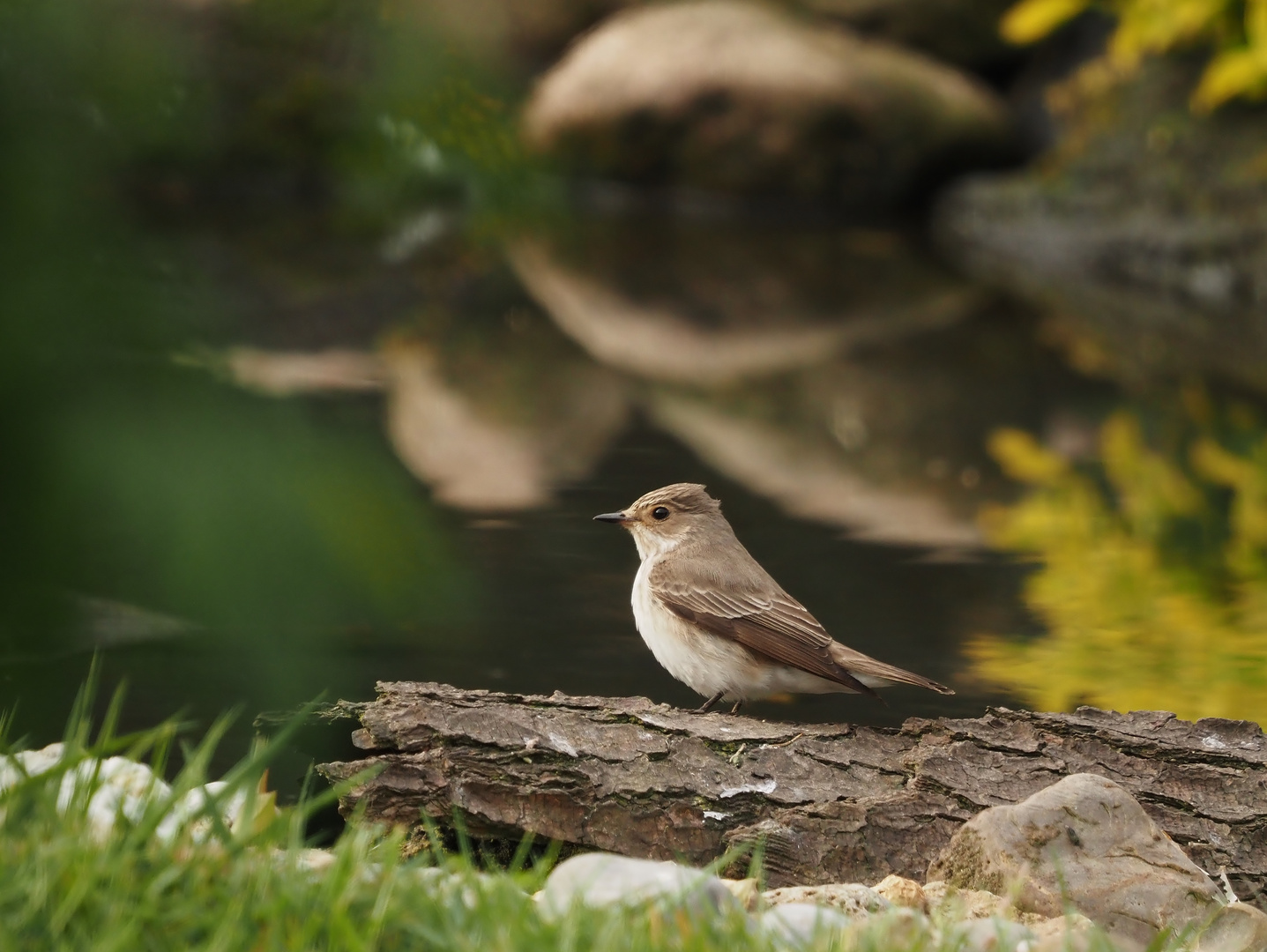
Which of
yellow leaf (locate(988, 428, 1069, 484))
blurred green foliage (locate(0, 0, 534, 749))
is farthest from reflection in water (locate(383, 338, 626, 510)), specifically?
yellow leaf (locate(988, 428, 1069, 484))

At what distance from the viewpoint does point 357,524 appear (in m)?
6.91

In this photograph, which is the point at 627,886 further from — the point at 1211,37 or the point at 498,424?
the point at 1211,37

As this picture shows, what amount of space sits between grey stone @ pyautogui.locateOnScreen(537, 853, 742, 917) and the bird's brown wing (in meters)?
0.98

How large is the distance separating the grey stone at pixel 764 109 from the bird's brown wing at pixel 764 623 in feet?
52.5

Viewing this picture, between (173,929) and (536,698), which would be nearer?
(173,929)

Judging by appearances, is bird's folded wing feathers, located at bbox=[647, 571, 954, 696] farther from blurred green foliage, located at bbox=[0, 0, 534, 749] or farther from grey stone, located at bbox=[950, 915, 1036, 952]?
blurred green foliage, located at bbox=[0, 0, 534, 749]

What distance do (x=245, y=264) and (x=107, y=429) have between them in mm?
6647

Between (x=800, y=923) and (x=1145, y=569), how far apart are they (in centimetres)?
400

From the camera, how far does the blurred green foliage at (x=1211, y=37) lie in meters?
13.4

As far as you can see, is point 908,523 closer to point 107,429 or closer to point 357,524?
point 357,524

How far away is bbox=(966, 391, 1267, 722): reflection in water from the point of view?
5.05 m

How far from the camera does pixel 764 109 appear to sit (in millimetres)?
19469

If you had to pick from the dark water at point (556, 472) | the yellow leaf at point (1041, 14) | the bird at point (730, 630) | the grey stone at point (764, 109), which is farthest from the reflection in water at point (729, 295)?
the bird at point (730, 630)

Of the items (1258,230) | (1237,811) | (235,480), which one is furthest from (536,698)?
(1258,230)
